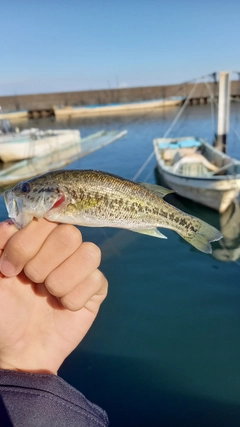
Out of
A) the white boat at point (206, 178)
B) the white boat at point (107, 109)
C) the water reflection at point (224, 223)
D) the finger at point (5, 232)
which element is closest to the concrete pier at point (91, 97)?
the white boat at point (107, 109)

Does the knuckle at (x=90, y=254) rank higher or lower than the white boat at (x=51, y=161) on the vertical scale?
higher

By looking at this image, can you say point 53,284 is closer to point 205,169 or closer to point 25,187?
point 25,187

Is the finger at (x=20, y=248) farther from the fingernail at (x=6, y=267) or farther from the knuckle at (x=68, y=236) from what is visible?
the knuckle at (x=68, y=236)

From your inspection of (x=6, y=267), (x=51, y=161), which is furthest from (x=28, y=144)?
(x=6, y=267)

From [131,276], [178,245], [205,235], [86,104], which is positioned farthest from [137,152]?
[86,104]

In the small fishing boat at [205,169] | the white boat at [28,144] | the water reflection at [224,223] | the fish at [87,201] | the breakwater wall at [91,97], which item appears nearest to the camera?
the fish at [87,201]

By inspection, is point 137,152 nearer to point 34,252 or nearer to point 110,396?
point 110,396
